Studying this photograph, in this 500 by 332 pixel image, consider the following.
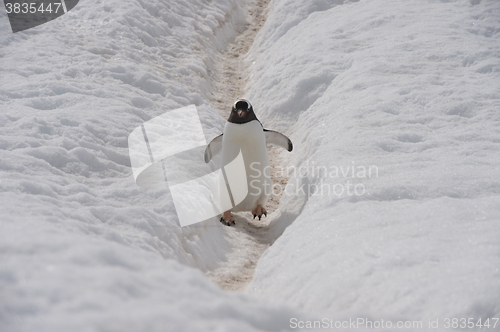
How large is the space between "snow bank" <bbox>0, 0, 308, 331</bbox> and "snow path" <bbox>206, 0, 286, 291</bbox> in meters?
0.19

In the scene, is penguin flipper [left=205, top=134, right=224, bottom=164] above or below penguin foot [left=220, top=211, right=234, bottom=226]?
above

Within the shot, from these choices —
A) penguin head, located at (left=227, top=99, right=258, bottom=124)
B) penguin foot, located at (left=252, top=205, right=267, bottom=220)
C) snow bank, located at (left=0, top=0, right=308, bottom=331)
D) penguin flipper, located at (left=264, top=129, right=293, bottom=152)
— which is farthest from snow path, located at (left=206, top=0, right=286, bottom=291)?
penguin head, located at (left=227, top=99, right=258, bottom=124)

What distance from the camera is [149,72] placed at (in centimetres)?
706

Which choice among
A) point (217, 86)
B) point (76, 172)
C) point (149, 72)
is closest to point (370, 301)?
point (76, 172)

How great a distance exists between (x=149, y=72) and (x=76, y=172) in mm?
3263

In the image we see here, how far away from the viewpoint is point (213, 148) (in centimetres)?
529

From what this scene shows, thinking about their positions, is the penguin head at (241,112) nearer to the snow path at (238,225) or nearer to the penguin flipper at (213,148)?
the penguin flipper at (213,148)

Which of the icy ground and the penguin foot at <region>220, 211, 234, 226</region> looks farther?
the penguin foot at <region>220, 211, 234, 226</region>

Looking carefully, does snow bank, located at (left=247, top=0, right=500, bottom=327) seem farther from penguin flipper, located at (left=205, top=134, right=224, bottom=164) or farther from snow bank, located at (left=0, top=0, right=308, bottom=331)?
penguin flipper, located at (left=205, top=134, right=224, bottom=164)

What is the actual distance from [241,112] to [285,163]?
1.35 m

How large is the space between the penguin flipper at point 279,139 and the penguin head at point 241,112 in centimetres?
48

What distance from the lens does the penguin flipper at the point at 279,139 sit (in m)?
5.41

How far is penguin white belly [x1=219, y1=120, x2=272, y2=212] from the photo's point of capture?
16.5ft

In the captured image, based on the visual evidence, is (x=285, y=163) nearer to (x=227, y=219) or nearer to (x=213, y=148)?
(x=213, y=148)
